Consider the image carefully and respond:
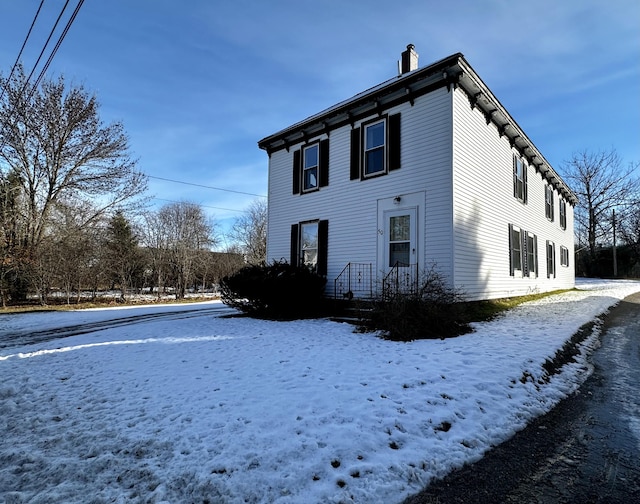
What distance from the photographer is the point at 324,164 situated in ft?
37.2

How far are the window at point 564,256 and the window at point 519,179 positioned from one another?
7.68 meters

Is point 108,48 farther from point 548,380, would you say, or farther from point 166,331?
point 548,380

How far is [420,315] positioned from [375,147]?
5487 mm

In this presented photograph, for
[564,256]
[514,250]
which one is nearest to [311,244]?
[514,250]

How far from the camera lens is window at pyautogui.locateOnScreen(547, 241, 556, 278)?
16234 millimetres

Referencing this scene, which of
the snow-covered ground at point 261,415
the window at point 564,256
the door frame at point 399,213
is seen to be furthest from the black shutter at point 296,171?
the window at point 564,256

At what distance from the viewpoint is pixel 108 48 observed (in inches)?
324

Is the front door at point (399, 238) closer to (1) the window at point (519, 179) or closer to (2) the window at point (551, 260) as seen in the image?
(1) the window at point (519, 179)

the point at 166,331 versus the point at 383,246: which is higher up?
the point at 383,246

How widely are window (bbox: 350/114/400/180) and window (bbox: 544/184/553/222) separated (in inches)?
419

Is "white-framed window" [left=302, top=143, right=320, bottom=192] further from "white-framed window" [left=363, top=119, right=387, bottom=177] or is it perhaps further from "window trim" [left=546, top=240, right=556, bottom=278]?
"window trim" [left=546, top=240, right=556, bottom=278]

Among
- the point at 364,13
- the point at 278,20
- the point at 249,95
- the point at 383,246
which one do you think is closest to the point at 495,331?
the point at 383,246

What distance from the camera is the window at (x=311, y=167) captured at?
37.2 ft

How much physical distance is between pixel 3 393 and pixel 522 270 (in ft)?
46.4
